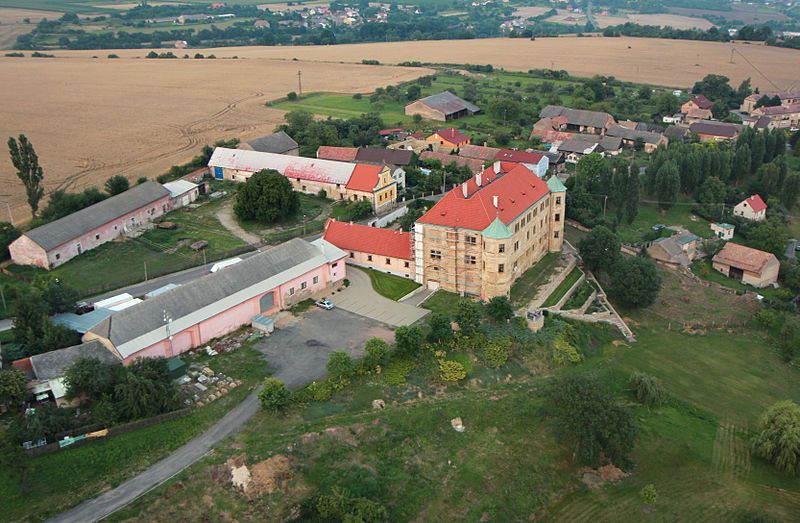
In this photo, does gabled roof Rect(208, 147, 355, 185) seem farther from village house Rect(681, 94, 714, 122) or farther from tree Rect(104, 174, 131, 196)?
village house Rect(681, 94, 714, 122)

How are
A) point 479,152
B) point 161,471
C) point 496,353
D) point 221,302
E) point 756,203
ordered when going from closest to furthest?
point 161,471
point 496,353
point 221,302
point 756,203
point 479,152

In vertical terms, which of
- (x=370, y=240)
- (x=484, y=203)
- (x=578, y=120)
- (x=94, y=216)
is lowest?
(x=370, y=240)

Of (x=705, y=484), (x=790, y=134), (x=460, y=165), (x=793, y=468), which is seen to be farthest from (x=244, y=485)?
(x=790, y=134)

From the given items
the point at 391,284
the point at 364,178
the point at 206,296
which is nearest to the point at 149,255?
the point at 206,296

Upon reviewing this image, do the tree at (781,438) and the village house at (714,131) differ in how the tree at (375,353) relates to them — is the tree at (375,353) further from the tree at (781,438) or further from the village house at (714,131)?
the village house at (714,131)

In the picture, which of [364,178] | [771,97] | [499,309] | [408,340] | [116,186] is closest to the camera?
[408,340]

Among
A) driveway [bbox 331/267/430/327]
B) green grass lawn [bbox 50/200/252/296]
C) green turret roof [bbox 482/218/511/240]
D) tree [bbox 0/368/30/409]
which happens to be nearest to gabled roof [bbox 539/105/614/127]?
green grass lawn [bbox 50/200/252/296]

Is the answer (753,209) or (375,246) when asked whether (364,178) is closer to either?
(375,246)
